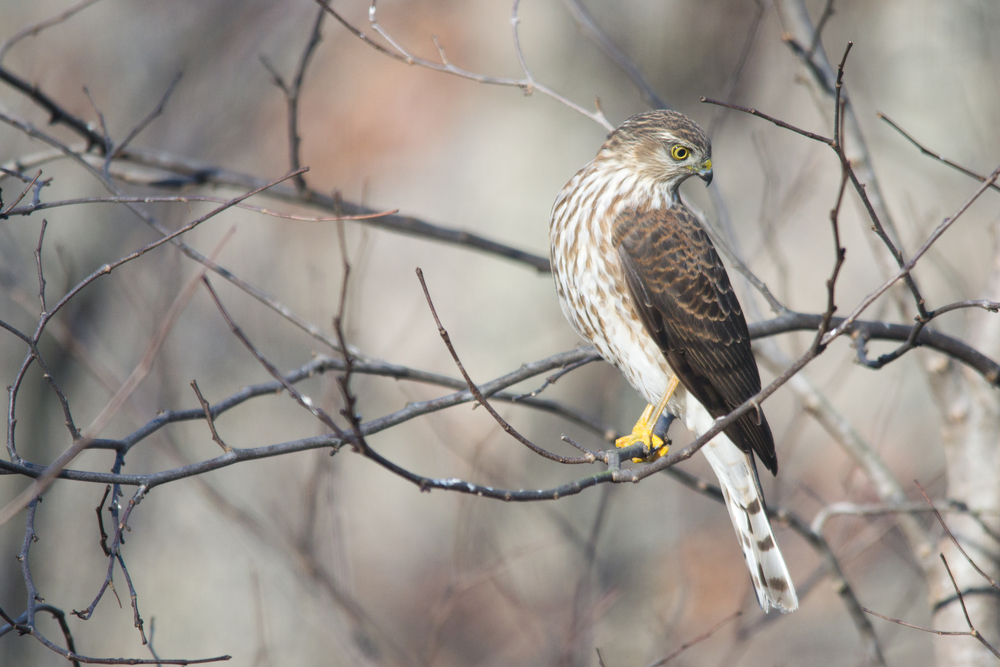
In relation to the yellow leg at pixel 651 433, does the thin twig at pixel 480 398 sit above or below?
below

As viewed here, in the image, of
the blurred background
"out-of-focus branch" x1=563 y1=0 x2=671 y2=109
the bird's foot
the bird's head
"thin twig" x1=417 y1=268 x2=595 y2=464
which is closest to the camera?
"thin twig" x1=417 y1=268 x2=595 y2=464

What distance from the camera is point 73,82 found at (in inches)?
302

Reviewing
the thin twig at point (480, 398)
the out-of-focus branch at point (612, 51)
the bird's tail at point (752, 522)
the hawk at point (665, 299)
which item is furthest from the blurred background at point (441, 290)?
the thin twig at point (480, 398)

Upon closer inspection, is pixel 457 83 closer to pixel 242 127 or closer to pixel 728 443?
pixel 242 127

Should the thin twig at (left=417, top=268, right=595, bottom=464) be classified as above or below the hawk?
below

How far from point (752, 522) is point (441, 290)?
204 inches

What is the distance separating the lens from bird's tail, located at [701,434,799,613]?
3145 mm

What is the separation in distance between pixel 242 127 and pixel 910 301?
684 centimetres

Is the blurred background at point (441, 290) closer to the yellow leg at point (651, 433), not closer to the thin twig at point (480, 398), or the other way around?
the yellow leg at point (651, 433)

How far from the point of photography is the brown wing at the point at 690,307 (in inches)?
122

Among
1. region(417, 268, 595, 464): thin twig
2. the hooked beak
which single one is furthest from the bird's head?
region(417, 268, 595, 464): thin twig

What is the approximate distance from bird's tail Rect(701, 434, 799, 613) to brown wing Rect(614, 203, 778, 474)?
0.14 metres

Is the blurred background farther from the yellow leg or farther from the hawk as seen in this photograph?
the hawk

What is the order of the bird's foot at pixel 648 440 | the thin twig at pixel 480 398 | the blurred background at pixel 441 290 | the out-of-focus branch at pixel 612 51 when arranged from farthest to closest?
the blurred background at pixel 441 290 < the out-of-focus branch at pixel 612 51 < the bird's foot at pixel 648 440 < the thin twig at pixel 480 398
